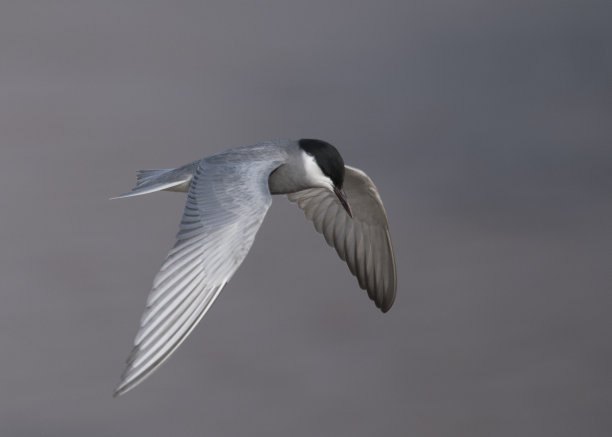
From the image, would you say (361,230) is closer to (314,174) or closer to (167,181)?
(314,174)

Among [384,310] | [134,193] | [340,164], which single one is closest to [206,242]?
[134,193]

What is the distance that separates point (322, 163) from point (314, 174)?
0.32ft

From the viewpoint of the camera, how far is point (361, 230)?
21.3ft

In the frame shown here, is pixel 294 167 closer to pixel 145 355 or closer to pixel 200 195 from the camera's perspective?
pixel 200 195

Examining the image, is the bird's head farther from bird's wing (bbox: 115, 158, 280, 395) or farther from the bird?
bird's wing (bbox: 115, 158, 280, 395)

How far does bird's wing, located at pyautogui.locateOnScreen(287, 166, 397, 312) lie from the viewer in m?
6.25

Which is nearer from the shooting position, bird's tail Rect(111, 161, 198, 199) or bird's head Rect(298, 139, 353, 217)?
bird's tail Rect(111, 161, 198, 199)

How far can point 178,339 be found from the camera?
3.69 metres

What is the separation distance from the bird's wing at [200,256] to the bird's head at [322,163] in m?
0.50

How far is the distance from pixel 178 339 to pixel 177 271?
16.7 inches

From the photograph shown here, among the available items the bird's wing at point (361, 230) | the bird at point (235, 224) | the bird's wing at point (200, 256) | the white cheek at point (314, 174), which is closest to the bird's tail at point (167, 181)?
the bird at point (235, 224)

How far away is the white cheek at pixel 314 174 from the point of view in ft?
17.7

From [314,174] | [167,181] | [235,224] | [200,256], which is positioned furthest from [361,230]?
[200,256]

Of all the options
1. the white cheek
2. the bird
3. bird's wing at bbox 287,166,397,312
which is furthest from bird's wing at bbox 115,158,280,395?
bird's wing at bbox 287,166,397,312
